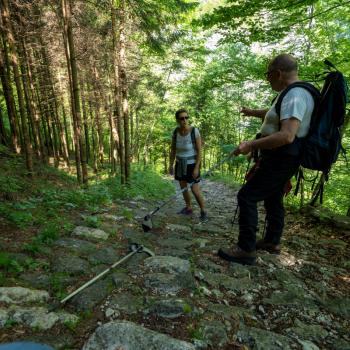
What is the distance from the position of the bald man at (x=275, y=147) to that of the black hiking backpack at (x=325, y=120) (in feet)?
0.23

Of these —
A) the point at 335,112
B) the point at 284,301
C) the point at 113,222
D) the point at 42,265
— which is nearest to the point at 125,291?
the point at 42,265

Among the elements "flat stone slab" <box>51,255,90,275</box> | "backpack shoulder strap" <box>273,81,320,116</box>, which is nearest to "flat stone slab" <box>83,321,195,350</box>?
"flat stone slab" <box>51,255,90,275</box>

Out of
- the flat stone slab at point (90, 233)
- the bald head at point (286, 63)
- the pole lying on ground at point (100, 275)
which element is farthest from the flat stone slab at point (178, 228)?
the bald head at point (286, 63)

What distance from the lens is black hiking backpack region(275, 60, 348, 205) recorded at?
2.97 meters

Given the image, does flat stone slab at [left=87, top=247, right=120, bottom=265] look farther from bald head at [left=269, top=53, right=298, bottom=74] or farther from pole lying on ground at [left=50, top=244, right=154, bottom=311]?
bald head at [left=269, top=53, right=298, bottom=74]

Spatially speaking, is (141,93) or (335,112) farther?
(141,93)

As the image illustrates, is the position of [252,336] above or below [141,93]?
below

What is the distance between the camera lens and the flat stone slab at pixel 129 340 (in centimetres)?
188

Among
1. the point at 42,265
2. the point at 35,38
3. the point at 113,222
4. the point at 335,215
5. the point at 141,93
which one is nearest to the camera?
the point at 42,265

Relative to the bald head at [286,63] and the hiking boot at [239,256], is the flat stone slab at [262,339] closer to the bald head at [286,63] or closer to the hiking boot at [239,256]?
the hiking boot at [239,256]

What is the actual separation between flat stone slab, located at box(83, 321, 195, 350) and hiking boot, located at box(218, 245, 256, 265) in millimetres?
1693

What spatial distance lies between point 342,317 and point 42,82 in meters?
16.3

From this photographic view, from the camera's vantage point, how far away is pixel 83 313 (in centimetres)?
225

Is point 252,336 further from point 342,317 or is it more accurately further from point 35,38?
point 35,38
